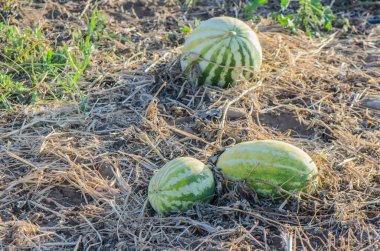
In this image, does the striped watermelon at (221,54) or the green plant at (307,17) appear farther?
the green plant at (307,17)

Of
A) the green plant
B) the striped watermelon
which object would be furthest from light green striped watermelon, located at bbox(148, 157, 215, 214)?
the green plant

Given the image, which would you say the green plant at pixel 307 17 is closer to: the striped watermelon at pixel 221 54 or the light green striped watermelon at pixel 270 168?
the striped watermelon at pixel 221 54

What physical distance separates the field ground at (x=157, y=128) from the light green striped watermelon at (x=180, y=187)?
61 mm

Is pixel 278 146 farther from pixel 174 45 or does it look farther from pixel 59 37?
pixel 59 37

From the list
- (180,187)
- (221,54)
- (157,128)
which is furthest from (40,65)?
(180,187)

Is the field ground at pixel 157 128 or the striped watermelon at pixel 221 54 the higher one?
the striped watermelon at pixel 221 54

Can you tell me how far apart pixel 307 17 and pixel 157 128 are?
87.8 inches

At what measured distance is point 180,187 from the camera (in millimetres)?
3457

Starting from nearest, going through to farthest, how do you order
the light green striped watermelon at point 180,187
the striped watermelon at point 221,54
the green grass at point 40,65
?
1. the light green striped watermelon at point 180,187
2. the striped watermelon at point 221,54
3. the green grass at point 40,65

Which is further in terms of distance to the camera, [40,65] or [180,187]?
[40,65]

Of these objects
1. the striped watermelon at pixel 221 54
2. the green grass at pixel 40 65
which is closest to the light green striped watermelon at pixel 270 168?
the striped watermelon at pixel 221 54

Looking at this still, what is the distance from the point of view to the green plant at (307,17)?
19.3 feet

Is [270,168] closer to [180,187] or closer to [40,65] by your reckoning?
[180,187]

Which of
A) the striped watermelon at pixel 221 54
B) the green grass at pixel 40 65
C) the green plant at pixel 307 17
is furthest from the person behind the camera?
the green plant at pixel 307 17
